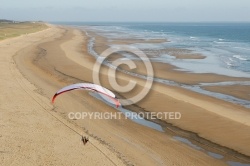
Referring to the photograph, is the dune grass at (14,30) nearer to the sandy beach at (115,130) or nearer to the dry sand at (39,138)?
the sandy beach at (115,130)

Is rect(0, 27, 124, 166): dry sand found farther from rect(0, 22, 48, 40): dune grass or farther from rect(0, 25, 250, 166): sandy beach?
rect(0, 22, 48, 40): dune grass

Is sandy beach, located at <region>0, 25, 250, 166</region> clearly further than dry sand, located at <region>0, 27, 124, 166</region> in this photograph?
Yes

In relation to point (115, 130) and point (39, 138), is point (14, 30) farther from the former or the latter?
point (39, 138)

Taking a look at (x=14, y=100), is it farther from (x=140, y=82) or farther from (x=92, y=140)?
(x=140, y=82)

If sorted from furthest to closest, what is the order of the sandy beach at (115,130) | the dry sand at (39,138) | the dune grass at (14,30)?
the dune grass at (14,30) → the sandy beach at (115,130) → the dry sand at (39,138)

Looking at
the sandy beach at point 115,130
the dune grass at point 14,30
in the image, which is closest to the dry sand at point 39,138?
the sandy beach at point 115,130

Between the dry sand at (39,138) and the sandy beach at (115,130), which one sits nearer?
the dry sand at (39,138)

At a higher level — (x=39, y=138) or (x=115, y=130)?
(x=39, y=138)

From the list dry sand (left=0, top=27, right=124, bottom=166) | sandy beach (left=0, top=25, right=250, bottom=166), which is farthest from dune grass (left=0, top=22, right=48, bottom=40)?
dry sand (left=0, top=27, right=124, bottom=166)

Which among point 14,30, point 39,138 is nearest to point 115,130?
point 39,138

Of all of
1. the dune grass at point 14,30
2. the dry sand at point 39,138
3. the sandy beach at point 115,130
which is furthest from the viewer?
the dune grass at point 14,30

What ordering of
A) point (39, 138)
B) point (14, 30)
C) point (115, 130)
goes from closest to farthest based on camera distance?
point (39, 138), point (115, 130), point (14, 30)
